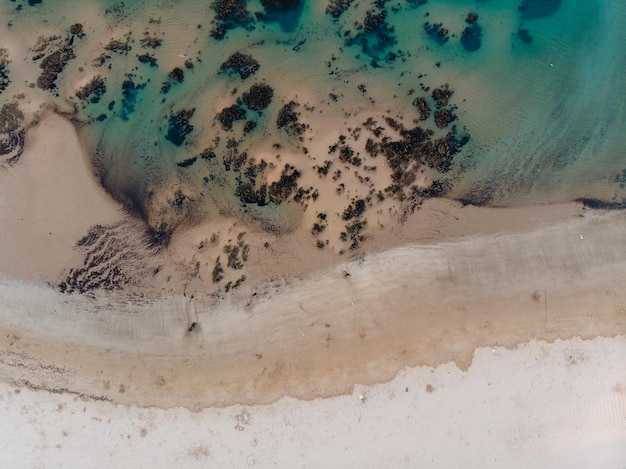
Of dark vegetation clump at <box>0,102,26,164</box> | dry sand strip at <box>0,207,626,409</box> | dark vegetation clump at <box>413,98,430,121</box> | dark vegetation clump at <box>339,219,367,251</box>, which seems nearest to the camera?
dry sand strip at <box>0,207,626,409</box>

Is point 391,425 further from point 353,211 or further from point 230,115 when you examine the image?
point 230,115

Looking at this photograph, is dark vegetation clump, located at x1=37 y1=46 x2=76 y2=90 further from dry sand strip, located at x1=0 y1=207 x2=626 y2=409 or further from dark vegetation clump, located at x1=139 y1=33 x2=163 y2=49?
dry sand strip, located at x1=0 y1=207 x2=626 y2=409

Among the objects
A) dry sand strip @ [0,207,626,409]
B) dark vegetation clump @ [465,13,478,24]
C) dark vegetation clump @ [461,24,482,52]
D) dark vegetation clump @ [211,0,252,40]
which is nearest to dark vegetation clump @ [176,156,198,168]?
dark vegetation clump @ [211,0,252,40]

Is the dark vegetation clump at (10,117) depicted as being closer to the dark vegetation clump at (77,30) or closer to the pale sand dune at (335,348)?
the pale sand dune at (335,348)

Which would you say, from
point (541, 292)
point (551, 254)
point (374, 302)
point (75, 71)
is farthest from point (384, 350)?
Answer: point (75, 71)

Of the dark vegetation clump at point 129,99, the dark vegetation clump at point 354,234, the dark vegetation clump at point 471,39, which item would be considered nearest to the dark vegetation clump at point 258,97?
the dark vegetation clump at point 129,99
